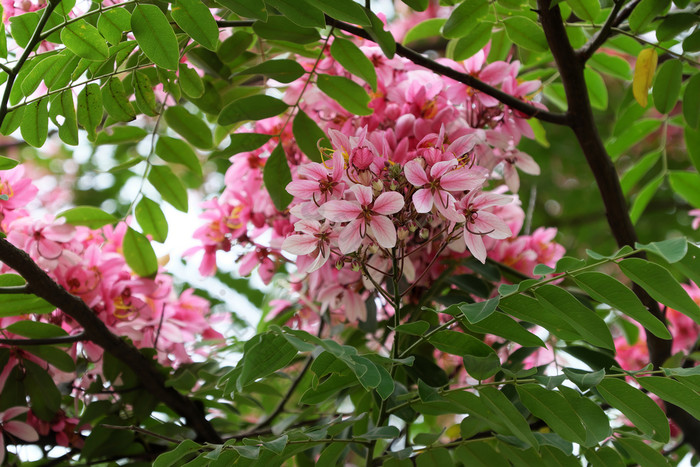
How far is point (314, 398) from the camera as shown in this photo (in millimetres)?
730

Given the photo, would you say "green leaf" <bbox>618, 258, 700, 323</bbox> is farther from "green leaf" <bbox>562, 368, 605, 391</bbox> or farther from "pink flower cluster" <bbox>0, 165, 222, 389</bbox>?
"pink flower cluster" <bbox>0, 165, 222, 389</bbox>

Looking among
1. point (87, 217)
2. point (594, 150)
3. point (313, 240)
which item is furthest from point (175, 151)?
point (594, 150)

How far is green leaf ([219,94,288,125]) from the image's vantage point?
901 mm

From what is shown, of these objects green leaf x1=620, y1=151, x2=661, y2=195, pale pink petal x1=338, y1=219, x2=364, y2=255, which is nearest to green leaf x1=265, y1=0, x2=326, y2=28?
pale pink petal x1=338, y1=219, x2=364, y2=255

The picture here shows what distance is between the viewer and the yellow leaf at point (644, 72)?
961 millimetres

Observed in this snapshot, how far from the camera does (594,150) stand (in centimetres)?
98

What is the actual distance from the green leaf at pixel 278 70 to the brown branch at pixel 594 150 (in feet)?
1.03

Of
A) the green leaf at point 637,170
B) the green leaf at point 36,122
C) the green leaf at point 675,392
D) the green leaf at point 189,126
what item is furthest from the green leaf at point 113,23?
the green leaf at point 637,170

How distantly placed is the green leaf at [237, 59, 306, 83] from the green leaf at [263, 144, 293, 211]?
96 millimetres

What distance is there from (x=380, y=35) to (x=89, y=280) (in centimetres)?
52

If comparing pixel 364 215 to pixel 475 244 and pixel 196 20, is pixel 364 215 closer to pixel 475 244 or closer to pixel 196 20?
pixel 475 244

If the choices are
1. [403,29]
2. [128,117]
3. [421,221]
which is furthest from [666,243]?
[403,29]

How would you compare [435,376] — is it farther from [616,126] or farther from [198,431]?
[616,126]

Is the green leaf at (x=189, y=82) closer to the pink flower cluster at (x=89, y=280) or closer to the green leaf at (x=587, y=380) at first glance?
the pink flower cluster at (x=89, y=280)
